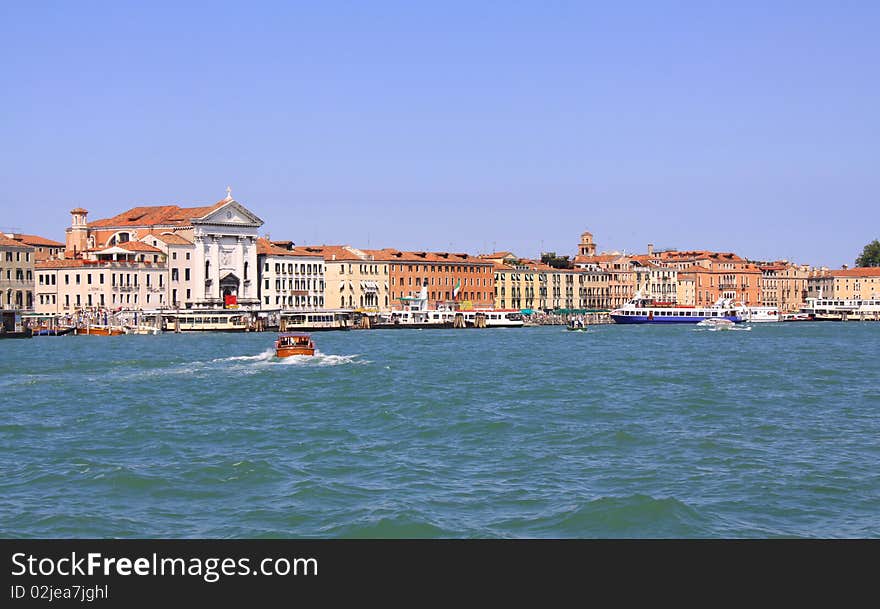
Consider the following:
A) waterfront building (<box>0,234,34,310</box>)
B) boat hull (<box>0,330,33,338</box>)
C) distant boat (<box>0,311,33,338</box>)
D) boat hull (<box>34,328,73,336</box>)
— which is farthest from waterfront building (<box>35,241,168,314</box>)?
boat hull (<box>0,330,33,338</box>)

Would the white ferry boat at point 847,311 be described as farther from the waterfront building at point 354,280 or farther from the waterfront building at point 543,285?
the waterfront building at point 354,280

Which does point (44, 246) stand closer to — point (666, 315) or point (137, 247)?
point (137, 247)

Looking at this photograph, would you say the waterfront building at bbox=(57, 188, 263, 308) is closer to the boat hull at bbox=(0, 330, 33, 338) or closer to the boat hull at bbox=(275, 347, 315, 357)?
the boat hull at bbox=(0, 330, 33, 338)

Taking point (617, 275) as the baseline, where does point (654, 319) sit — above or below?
below

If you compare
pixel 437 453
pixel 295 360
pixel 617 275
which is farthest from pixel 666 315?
pixel 437 453

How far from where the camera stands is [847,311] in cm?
11250

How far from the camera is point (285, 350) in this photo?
39.5m

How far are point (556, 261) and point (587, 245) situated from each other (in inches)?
367

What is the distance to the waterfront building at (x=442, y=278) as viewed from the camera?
302ft

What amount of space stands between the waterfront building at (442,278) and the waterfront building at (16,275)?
3122 centimetres

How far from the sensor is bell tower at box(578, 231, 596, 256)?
11581cm

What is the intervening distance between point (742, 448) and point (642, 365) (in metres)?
19.9

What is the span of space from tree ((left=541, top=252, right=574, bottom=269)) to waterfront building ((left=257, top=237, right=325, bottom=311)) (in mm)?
26755
